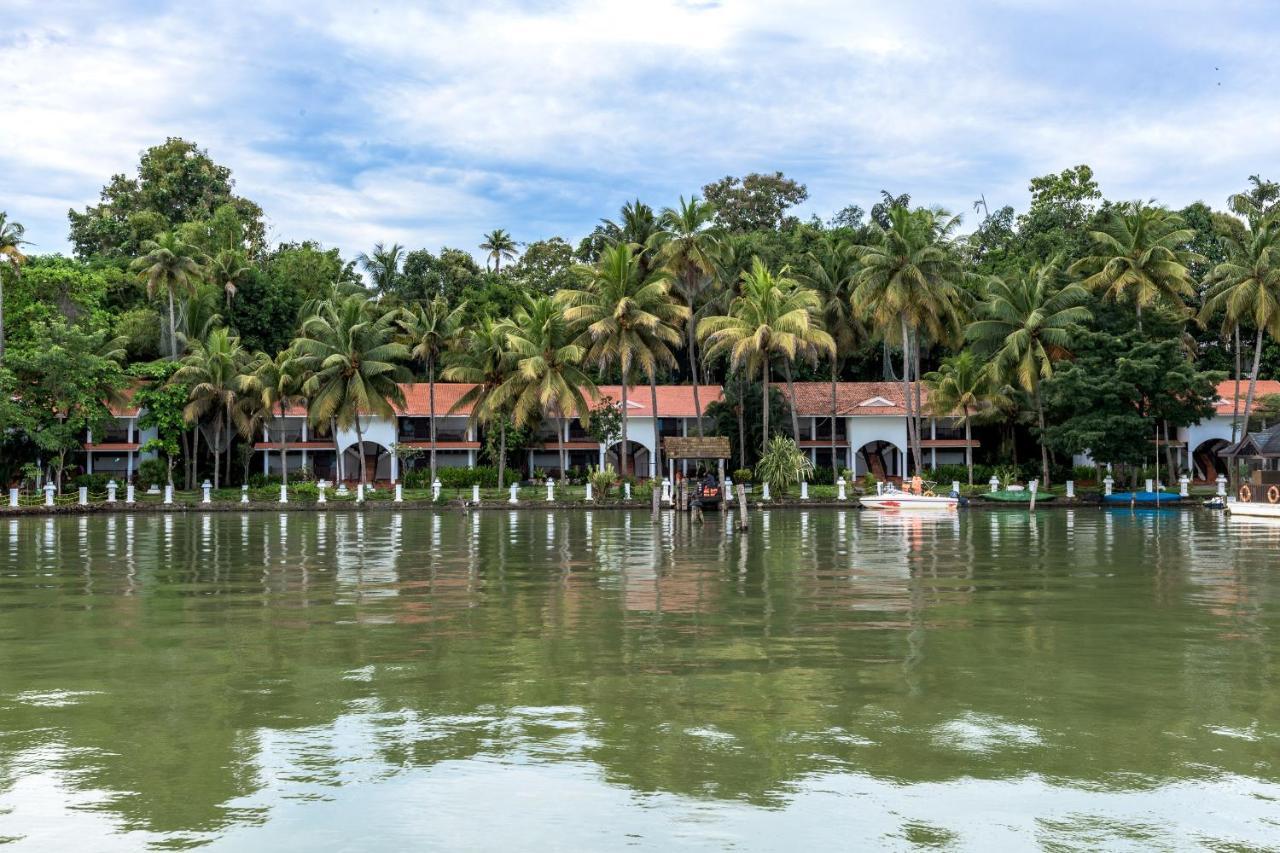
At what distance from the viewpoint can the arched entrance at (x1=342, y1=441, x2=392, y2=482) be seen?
211 ft

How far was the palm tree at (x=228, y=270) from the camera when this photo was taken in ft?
212

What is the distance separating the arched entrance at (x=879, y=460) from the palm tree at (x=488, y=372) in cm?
1986

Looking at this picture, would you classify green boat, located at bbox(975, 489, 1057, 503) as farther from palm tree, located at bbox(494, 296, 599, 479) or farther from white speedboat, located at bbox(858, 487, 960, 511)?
palm tree, located at bbox(494, 296, 599, 479)

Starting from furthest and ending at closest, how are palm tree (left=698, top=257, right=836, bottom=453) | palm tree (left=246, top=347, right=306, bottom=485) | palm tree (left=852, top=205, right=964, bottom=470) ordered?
1. palm tree (left=246, top=347, right=306, bottom=485)
2. palm tree (left=852, top=205, right=964, bottom=470)
3. palm tree (left=698, top=257, right=836, bottom=453)

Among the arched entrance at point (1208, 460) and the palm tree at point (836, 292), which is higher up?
the palm tree at point (836, 292)

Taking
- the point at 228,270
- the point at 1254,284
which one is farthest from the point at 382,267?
the point at 1254,284

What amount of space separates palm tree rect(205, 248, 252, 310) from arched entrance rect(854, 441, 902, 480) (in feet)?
118

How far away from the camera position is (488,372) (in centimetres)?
5734

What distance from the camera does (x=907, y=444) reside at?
62.6m

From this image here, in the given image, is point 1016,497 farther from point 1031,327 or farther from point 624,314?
point 624,314

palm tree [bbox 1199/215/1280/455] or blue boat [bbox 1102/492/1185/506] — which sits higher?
palm tree [bbox 1199/215/1280/455]

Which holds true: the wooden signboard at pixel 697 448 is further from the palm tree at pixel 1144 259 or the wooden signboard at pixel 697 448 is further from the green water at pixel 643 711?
the green water at pixel 643 711

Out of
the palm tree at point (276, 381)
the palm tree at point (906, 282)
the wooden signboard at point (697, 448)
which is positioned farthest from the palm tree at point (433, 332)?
the palm tree at point (906, 282)

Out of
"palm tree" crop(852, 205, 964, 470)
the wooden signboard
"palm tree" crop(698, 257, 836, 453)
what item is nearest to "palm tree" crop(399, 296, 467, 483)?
"palm tree" crop(698, 257, 836, 453)
